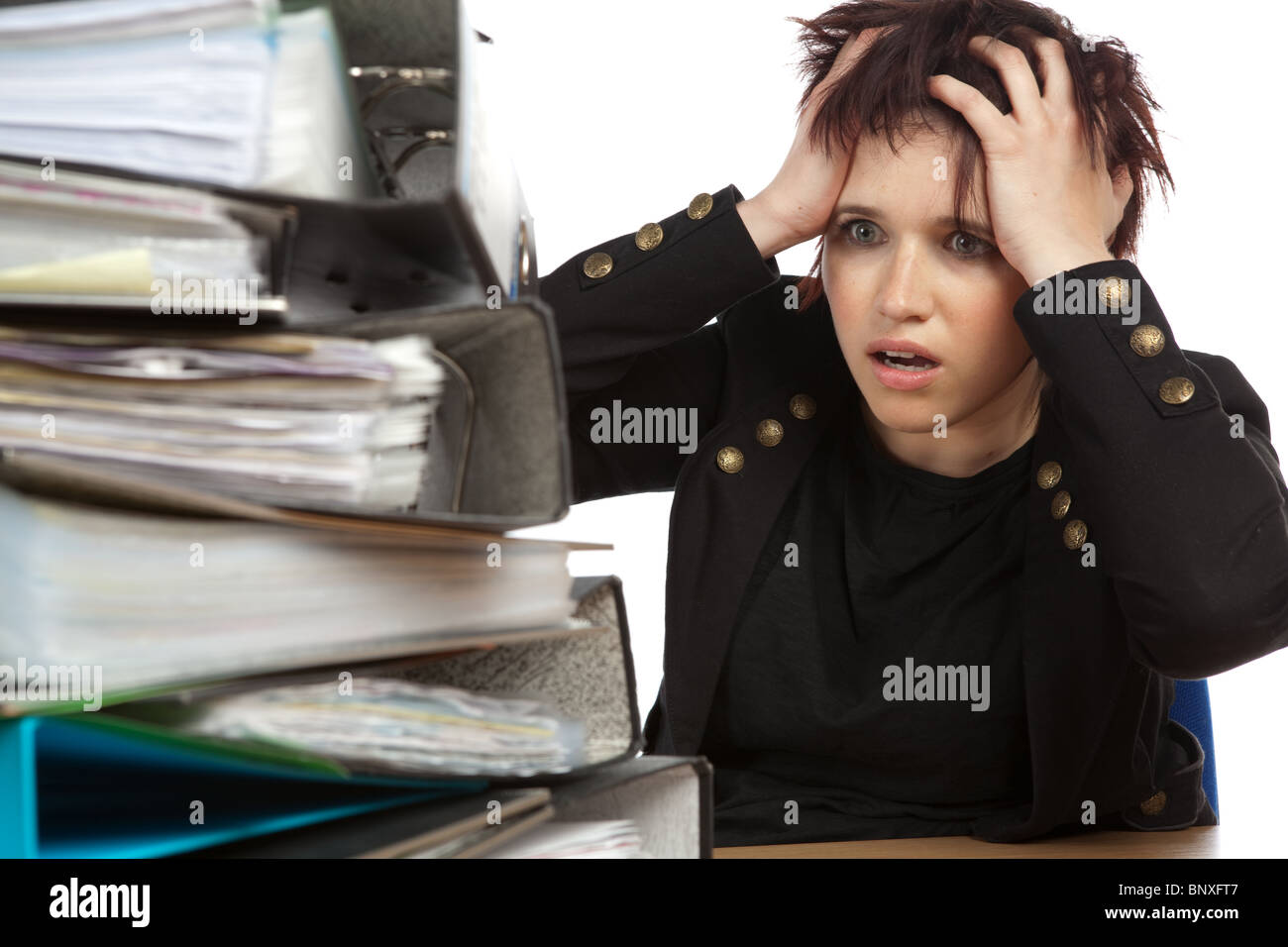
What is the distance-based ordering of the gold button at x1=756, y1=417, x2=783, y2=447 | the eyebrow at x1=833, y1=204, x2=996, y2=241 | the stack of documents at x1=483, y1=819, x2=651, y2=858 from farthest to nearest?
the gold button at x1=756, y1=417, x2=783, y2=447, the eyebrow at x1=833, y1=204, x2=996, y2=241, the stack of documents at x1=483, y1=819, x2=651, y2=858

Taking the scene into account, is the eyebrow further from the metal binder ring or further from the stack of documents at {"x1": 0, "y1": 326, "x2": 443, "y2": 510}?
the stack of documents at {"x1": 0, "y1": 326, "x2": 443, "y2": 510}

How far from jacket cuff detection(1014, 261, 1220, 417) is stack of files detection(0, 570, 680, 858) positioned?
0.67 metres

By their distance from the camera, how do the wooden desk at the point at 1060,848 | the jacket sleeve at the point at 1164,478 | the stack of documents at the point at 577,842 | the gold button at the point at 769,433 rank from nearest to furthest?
the stack of documents at the point at 577,842, the wooden desk at the point at 1060,848, the jacket sleeve at the point at 1164,478, the gold button at the point at 769,433

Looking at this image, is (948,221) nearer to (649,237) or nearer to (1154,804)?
(649,237)

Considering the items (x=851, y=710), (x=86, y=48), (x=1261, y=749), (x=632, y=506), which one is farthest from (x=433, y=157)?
(x=1261, y=749)

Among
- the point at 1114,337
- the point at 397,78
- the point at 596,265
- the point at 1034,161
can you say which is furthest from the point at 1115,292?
the point at 397,78

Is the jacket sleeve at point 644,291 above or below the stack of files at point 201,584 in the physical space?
above

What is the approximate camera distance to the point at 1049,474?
4.31 feet

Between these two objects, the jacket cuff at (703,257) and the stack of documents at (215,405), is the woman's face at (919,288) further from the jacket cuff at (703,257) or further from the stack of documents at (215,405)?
the stack of documents at (215,405)

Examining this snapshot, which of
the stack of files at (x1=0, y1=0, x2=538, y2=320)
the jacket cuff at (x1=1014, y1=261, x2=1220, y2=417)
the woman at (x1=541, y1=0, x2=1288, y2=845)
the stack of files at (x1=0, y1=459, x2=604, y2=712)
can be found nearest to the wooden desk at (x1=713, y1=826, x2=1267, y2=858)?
the woman at (x1=541, y1=0, x2=1288, y2=845)

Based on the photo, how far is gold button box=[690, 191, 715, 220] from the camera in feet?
4.39

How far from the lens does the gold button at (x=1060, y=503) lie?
127cm

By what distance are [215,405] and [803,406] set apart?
1.05m

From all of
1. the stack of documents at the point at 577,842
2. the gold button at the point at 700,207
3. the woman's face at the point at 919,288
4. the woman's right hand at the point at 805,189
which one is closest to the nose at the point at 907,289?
the woman's face at the point at 919,288
